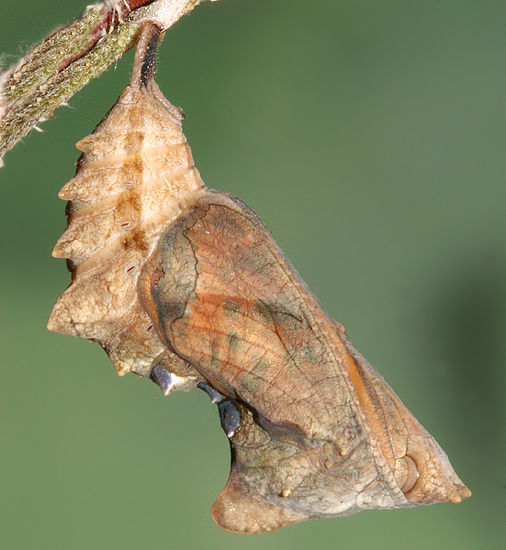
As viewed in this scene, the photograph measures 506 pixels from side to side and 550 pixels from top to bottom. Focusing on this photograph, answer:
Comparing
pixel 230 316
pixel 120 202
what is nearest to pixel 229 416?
pixel 230 316

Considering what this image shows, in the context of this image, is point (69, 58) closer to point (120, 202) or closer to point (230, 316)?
point (120, 202)

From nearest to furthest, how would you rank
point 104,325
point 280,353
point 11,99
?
point 11,99
point 280,353
point 104,325

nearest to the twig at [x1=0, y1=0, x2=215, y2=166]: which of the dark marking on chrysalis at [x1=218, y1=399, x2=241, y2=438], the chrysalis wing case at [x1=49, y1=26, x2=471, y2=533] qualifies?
the chrysalis wing case at [x1=49, y1=26, x2=471, y2=533]

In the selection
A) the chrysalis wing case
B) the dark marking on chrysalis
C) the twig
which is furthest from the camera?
the dark marking on chrysalis

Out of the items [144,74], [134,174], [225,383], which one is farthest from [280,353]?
[144,74]

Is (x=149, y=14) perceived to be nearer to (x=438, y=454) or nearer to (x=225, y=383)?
(x=225, y=383)

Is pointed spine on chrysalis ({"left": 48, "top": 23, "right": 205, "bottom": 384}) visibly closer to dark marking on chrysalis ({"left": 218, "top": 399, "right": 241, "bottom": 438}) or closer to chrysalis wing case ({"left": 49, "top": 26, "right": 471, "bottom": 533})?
chrysalis wing case ({"left": 49, "top": 26, "right": 471, "bottom": 533})

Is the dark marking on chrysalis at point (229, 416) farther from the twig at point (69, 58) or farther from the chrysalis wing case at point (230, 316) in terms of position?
the twig at point (69, 58)
